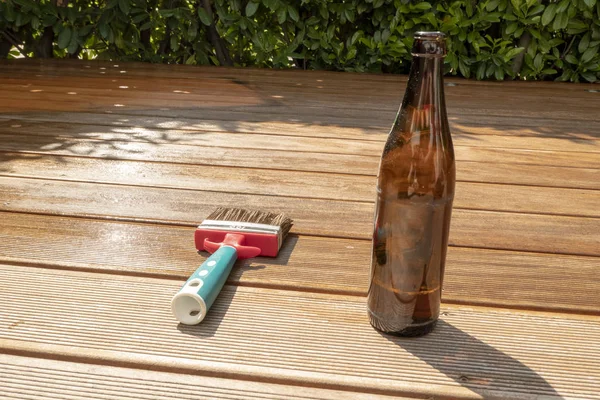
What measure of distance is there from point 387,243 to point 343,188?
773 mm

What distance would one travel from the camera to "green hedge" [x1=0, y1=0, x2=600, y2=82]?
12.4 feet

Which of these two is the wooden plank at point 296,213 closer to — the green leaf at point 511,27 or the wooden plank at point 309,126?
the wooden plank at point 309,126

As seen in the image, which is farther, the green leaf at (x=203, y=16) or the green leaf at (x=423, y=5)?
the green leaf at (x=203, y=16)

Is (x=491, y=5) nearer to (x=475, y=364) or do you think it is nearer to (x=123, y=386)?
(x=475, y=364)

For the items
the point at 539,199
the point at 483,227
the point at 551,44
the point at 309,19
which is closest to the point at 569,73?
the point at 551,44

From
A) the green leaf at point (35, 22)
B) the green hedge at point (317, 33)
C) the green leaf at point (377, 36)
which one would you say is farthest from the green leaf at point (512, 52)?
the green leaf at point (35, 22)

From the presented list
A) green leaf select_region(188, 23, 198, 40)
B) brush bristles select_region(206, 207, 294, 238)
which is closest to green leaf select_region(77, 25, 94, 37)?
green leaf select_region(188, 23, 198, 40)

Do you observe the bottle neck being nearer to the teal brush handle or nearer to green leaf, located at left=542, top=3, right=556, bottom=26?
the teal brush handle

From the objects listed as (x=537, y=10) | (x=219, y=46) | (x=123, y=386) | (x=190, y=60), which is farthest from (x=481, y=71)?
(x=123, y=386)

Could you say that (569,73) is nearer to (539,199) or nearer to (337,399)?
(539,199)

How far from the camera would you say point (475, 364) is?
896 millimetres

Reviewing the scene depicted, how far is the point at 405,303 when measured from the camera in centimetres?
95

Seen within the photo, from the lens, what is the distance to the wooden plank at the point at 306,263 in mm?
1116

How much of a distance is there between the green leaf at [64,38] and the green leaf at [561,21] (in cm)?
308
